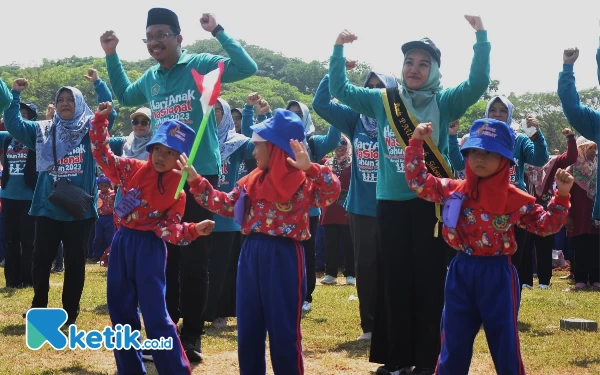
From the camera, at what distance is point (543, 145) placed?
26.7 feet

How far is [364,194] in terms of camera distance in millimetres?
7676

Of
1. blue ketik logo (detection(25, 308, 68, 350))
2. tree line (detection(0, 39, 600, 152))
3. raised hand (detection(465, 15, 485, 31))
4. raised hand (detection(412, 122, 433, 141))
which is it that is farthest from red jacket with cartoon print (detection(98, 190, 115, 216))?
tree line (detection(0, 39, 600, 152))

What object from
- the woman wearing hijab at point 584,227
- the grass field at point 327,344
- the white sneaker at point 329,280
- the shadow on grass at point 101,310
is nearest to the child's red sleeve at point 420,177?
the grass field at point 327,344

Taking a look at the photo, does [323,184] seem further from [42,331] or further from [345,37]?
[42,331]

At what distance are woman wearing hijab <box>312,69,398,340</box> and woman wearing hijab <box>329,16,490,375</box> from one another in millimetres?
1235

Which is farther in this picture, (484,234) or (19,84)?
(19,84)

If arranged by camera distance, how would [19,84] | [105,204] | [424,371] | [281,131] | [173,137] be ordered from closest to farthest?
[281,131]
[173,137]
[424,371]
[19,84]
[105,204]

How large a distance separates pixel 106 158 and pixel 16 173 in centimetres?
552

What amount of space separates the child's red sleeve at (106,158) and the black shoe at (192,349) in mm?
1454

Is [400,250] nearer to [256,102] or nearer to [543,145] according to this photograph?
[543,145]

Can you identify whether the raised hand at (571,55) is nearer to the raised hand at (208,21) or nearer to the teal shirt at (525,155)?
the teal shirt at (525,155)

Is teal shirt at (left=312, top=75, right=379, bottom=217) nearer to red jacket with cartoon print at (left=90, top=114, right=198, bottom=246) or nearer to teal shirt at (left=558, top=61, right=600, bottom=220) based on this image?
teal shirt at (left=558, top=61, right=600, bottom=220)

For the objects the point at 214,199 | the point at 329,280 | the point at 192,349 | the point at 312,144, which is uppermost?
the point at 312,144

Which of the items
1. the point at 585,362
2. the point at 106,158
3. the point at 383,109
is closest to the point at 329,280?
the point at 585,362
